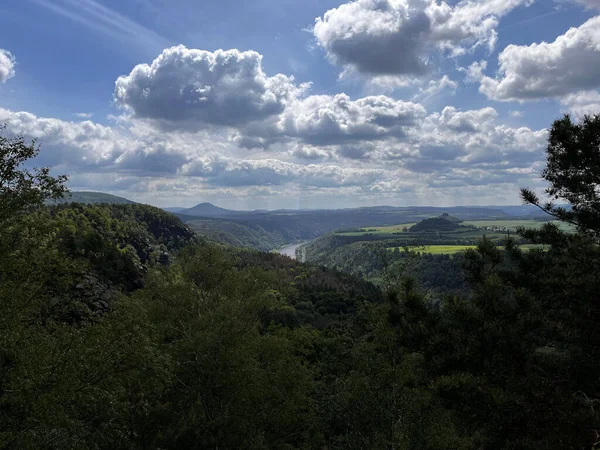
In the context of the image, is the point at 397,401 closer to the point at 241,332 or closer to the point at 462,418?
the point at 462,418

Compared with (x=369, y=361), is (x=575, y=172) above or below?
above

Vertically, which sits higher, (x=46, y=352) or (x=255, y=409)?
(x=46, y=352)

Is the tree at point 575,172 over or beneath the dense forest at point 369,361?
over

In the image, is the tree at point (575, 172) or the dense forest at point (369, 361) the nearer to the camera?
the dense forest at point (369, 361)

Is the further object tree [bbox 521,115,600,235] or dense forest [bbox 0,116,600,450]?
tree [bbox 521,115,600,235]

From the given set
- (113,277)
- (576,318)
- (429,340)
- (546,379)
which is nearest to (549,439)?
(546,379)

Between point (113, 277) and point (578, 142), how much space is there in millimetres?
80167

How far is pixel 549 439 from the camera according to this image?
11.2 metres

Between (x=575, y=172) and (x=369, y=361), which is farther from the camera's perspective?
(x=369, y=361)

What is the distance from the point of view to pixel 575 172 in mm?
17312

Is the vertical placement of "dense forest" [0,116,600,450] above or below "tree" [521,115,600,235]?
below

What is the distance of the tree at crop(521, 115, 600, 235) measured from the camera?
16.4 meters

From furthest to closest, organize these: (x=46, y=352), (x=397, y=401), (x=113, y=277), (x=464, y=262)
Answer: (x=113, y=277) < (x=464, y=262) < (x=397, y=401) < (x=46, y=352)

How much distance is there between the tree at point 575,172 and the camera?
1639cm
